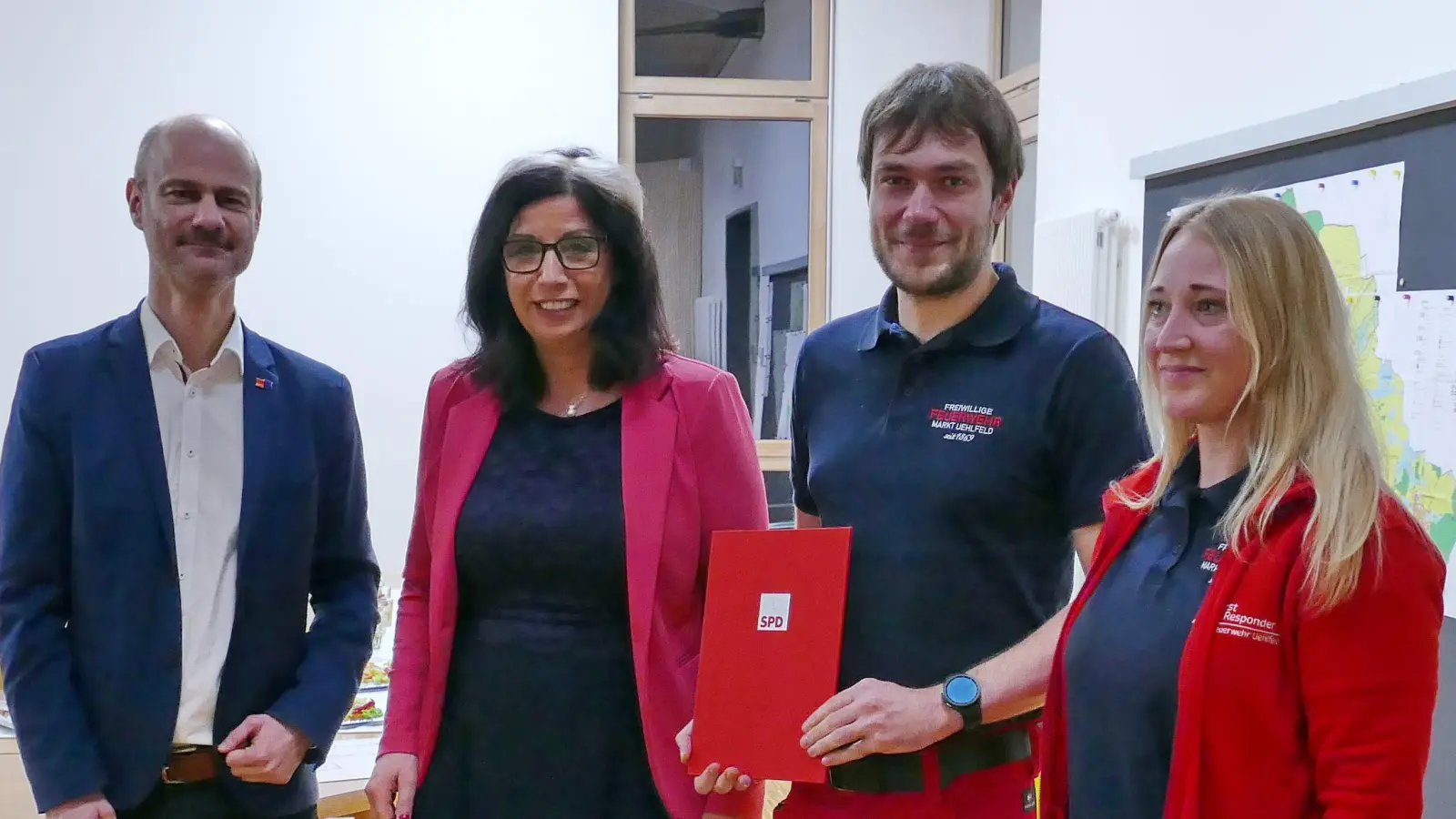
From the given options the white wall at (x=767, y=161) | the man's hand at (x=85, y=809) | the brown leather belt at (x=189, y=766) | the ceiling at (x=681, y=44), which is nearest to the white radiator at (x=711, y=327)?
the white wall at (x=767, y=161)

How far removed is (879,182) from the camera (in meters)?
1.53

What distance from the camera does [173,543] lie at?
5.45 feet

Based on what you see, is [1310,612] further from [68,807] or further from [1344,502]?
[68,807]

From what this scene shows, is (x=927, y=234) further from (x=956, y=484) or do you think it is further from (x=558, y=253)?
(x=558, y=253)

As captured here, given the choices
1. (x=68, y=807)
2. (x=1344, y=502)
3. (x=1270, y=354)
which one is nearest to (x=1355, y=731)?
(x=1344, y=502)

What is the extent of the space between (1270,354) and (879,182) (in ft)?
1.92

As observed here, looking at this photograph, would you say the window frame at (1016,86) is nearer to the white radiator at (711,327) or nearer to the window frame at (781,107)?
the window frame at (781,107)

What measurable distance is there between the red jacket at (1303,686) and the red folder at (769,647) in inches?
17.8

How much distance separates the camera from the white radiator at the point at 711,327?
557 cm

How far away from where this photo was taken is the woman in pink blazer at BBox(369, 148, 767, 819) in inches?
63.7

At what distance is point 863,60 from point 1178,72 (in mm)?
2241

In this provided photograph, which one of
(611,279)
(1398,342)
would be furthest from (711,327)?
(611,279)

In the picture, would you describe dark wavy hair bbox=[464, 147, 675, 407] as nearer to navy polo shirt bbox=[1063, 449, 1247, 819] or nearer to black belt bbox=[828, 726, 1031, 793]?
black belt bbox=[828, 726, 1031, 793]

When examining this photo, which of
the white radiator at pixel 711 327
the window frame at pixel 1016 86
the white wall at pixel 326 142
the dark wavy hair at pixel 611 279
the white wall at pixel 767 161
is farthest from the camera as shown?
the white radiator at pixel 711 327
